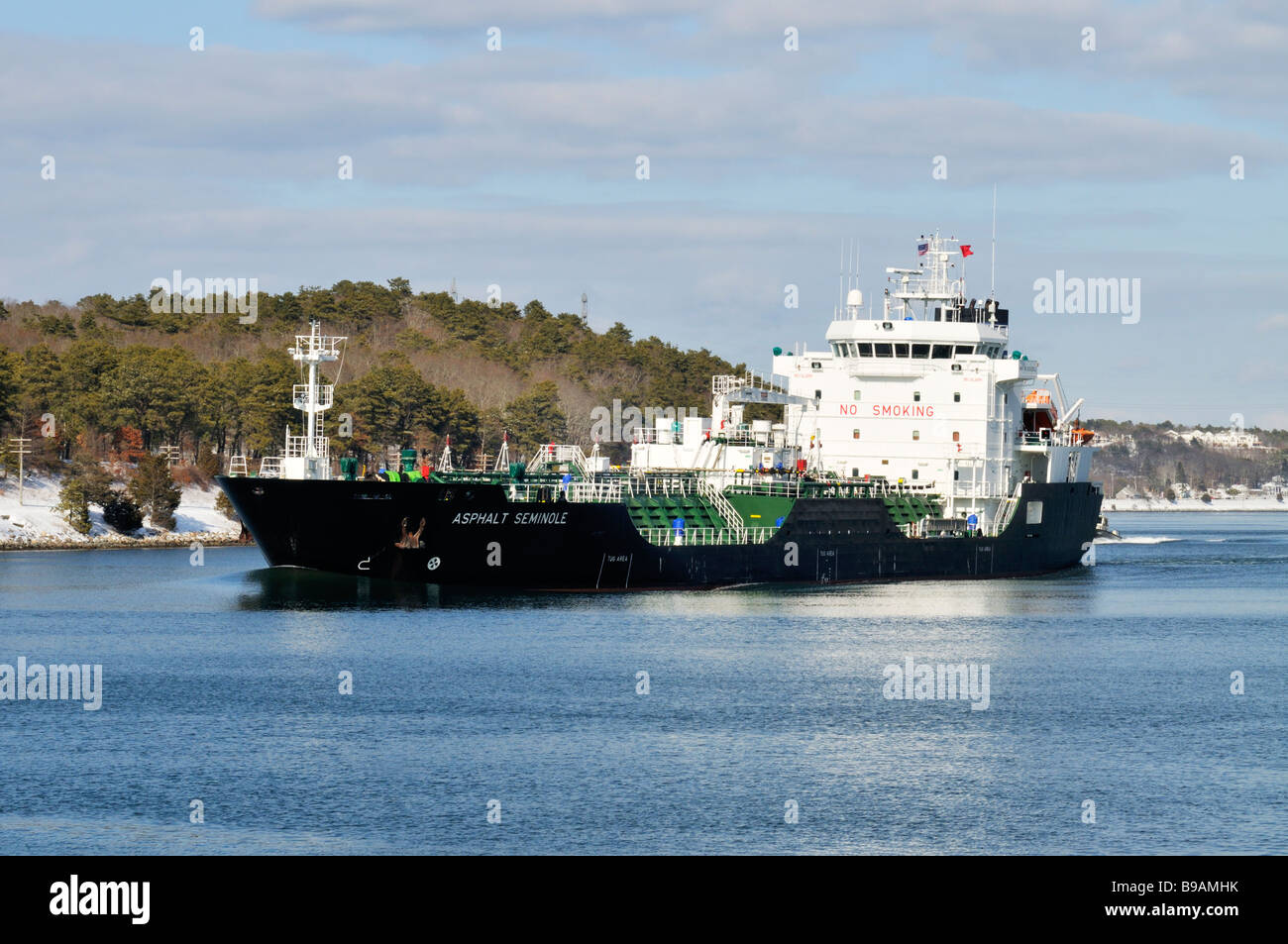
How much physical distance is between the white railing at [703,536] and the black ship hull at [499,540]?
0.32 metres

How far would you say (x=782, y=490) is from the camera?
6762cm

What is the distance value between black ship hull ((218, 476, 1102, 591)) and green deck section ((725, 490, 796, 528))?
483 millimetres

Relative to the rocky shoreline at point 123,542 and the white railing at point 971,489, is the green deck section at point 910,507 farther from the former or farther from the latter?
the rocky shoreline at point 123,542

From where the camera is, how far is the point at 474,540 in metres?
58.9

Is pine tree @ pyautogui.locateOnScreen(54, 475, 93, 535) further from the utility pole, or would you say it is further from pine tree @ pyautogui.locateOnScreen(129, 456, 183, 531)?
pine tree @ pyautogui.locateOnScreen(129, 456, 183, 531)

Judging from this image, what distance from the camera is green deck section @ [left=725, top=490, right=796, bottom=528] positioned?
6675 centimetres

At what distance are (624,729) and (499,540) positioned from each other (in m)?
23.4

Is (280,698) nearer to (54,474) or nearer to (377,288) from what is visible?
(54,474)

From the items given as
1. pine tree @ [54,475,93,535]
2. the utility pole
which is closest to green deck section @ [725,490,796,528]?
pine tree @ [54,475,93,535]

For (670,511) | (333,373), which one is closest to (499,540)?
(670,511)

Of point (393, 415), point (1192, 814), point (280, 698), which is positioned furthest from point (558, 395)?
point (1192, 814)

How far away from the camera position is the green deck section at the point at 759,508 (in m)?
66.8

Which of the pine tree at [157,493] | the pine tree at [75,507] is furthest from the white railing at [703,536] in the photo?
the pine tree at [157,493]

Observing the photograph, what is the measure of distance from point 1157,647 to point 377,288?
12821cm
